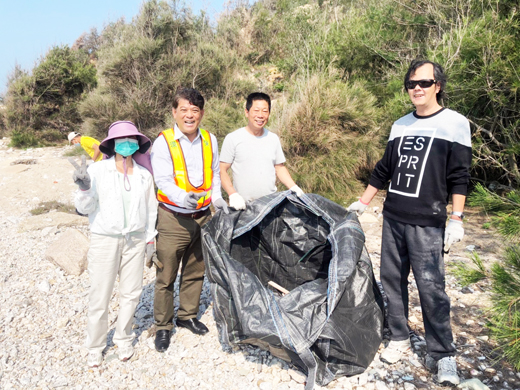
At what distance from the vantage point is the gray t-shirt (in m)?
2.64

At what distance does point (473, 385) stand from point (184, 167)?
2.13 m

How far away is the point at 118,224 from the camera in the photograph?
2156mm

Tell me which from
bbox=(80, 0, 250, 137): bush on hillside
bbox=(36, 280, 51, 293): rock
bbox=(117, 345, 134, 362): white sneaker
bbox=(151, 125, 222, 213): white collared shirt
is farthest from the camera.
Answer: bbox=(80, 0, 250, 137): bush on hillside

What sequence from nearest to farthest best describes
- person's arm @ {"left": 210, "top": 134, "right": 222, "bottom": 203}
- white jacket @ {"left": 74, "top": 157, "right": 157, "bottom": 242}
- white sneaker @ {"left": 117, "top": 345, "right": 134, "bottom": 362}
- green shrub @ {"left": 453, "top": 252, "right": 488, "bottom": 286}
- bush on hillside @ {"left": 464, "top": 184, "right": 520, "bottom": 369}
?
1. bush on hillside @ {"left": 464, "top": 184, "right": 520, "bottom": 369}
2. green shrub @ {"left": 453, "top": 252, "right": 488, "bottom": 286}
3. white jacket @ {"left": 74, "top": 157, "right": 157, "bottom": 242}
4. white sneaker @ {"left": 117, "top": 345, "right": 134, "bottom": 362}
5. person's arm @ {"left": 210, "top": 134, "right": 222, "bottom": 203}

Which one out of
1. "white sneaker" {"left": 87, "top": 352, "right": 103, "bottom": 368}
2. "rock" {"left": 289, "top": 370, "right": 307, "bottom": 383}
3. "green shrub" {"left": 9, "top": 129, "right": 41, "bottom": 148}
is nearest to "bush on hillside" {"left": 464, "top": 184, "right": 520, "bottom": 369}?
"rock" {"left": 289, "top": 370, "right": 307, "bottom": 383}

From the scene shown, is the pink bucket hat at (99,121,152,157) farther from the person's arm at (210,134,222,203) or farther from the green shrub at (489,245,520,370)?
the green shrub at (489,245,520,370)

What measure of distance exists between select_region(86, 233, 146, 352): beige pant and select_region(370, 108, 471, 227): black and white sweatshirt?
1666 millimetres

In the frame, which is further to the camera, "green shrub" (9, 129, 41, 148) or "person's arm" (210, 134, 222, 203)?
"green shrub" (9, 129, 41, 148)

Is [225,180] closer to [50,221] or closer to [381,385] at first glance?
[381,385]

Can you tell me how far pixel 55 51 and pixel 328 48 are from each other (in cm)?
1007

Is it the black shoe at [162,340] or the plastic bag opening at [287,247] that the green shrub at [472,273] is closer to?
the plastic bag opening at [287,247]

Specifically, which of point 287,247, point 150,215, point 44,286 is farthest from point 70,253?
point 287,247

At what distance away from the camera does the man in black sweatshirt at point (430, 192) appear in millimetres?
1962

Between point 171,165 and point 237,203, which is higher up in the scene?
point 171,165
